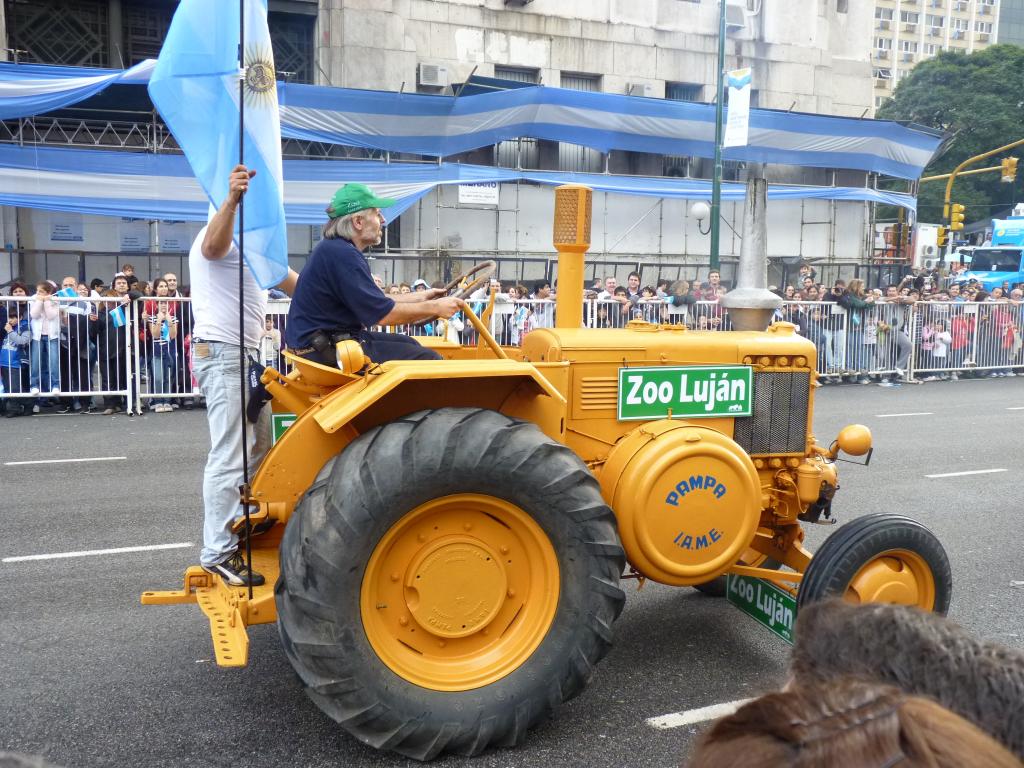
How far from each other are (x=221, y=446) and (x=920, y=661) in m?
3.68

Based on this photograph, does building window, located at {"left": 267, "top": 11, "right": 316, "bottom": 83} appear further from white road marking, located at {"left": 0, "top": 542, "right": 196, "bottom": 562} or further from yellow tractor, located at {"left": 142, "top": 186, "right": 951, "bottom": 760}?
yellow tractor, located at {"left": 142, "top": 186, "right": 951, "bottom": 760}

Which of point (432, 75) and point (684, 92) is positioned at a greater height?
point (684, 92)

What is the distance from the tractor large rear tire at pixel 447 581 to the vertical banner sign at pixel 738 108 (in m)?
16.0

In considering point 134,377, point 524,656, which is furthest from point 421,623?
point 134,377

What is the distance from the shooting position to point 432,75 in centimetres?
2312

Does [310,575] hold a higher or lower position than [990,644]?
lower

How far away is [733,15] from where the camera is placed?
27609 mm

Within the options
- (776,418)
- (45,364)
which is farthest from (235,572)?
(45,364)

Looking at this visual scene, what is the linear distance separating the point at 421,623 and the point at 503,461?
0.65 metres

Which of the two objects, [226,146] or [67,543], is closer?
[226,146]

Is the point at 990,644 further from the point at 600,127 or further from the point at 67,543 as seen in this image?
the point at 600,127

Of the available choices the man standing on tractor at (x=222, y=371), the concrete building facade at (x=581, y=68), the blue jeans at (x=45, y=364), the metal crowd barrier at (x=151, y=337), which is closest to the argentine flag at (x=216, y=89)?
the man standing on tractor at (x=222, y=371)

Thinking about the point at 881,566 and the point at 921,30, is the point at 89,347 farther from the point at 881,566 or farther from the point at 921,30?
the point at 921,30

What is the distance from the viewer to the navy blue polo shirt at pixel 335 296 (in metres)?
4.01
